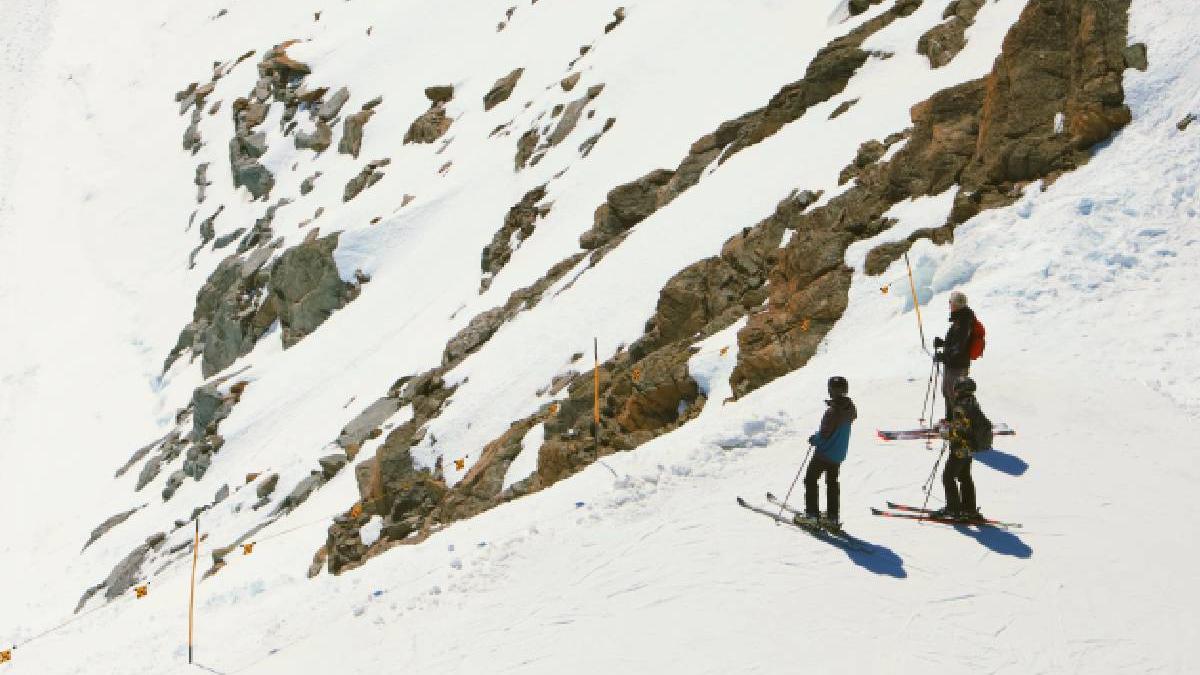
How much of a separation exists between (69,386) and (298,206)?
1560 centimetres

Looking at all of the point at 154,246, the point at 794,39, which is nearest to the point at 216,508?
the point at 794,39

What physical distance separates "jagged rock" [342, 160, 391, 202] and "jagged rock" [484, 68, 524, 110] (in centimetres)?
626

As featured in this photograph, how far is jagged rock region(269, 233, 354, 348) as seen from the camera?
4019 cm

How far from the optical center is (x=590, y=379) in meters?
20.2

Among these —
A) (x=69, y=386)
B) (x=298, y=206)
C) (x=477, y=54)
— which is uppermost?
(x=477, y=54)

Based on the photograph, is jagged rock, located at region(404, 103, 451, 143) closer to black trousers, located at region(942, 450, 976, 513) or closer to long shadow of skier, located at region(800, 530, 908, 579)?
long shadow of skier, located at region(800, 530, 908, 579)

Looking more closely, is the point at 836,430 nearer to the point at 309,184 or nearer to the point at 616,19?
the point at 616,19

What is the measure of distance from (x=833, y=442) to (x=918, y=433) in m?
2.71

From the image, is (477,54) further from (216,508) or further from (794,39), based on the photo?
(216,508)

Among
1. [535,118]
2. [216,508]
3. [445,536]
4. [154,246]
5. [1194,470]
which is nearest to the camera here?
[1194,470]

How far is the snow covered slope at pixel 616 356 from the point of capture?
902 centimetres

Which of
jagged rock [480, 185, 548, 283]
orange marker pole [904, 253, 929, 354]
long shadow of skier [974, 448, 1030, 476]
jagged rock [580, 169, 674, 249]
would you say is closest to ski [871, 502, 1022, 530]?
Result: long shadow of skier [974, 448, 1030, 476]

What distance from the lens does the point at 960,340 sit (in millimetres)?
11031

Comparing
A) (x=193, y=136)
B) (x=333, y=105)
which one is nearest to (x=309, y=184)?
(x=333, y=105)
